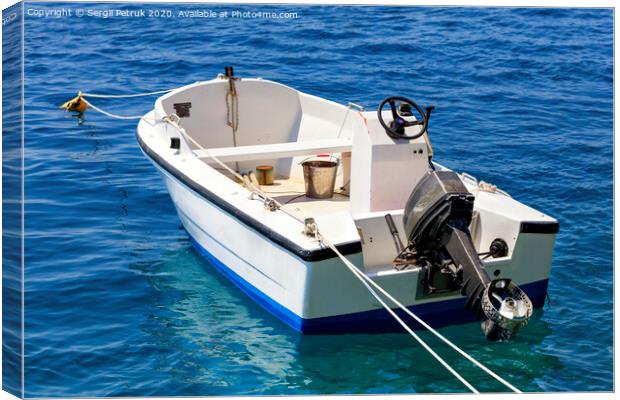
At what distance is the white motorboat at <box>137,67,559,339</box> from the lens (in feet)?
22.0

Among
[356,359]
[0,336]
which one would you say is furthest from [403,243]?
[0,336]

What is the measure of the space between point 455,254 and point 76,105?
22.9ft

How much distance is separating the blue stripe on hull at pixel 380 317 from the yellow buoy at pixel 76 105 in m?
5.20

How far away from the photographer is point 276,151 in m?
8.89

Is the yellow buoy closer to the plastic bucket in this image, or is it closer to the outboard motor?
the plastic bucket

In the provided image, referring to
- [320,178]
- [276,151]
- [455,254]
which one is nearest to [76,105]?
[276,151]

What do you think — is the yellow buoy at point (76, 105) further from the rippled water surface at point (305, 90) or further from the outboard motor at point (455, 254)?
the outboard motor at point (455, 254)

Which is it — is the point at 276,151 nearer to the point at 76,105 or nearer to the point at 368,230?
the point at 368,230

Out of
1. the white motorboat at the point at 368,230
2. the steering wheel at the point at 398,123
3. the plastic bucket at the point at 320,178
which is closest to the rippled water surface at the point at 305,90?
the white motorboat at the point at 368,230

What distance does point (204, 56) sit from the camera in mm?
14797

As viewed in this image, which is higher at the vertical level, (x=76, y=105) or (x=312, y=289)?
(x=76, y=105)

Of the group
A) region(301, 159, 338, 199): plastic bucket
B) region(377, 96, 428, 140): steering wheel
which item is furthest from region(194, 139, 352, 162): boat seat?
region(377, 96, 428, 140): steering wheel

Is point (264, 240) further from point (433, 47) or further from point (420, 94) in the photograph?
point (433, 47)

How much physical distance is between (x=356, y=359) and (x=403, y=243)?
966 millimetres
